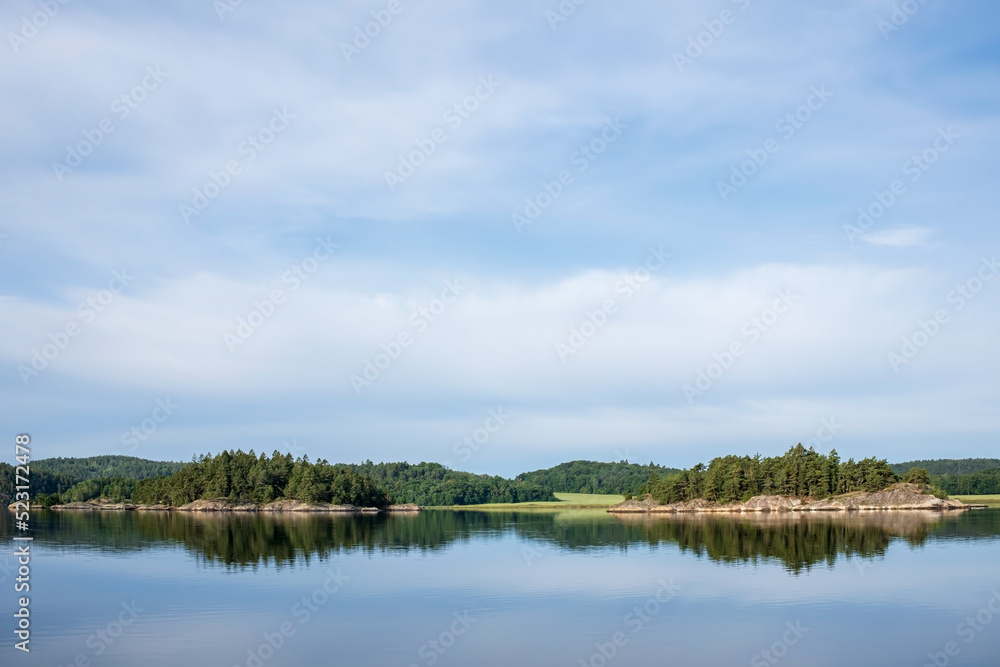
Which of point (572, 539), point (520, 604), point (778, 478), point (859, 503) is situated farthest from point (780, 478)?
point (520, 604)

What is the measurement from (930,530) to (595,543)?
42.2 metres

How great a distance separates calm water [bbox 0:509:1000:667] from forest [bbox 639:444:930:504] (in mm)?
95944

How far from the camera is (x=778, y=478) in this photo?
180 metres

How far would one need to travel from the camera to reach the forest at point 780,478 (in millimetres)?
174000

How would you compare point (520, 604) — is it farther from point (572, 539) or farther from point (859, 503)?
point (859, 503)

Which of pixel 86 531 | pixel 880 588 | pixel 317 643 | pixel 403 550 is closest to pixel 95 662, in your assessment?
pixel 317 643

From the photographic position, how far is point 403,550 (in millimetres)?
80688

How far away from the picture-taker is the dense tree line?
17438cm

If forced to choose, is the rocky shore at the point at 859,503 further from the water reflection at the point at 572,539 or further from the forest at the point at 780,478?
the water reflection at the point at 572,539

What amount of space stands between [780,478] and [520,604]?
483ft

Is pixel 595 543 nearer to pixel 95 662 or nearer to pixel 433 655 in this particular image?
pixel 433 655

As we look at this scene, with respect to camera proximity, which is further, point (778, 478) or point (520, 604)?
point (778, 478)

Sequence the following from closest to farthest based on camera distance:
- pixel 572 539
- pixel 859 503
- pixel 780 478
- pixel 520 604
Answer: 1. pixel 520 604
2. pixel 572 539
3. pixel 859 503
4. pixel 780 478

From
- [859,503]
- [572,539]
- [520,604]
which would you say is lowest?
[859,503]
